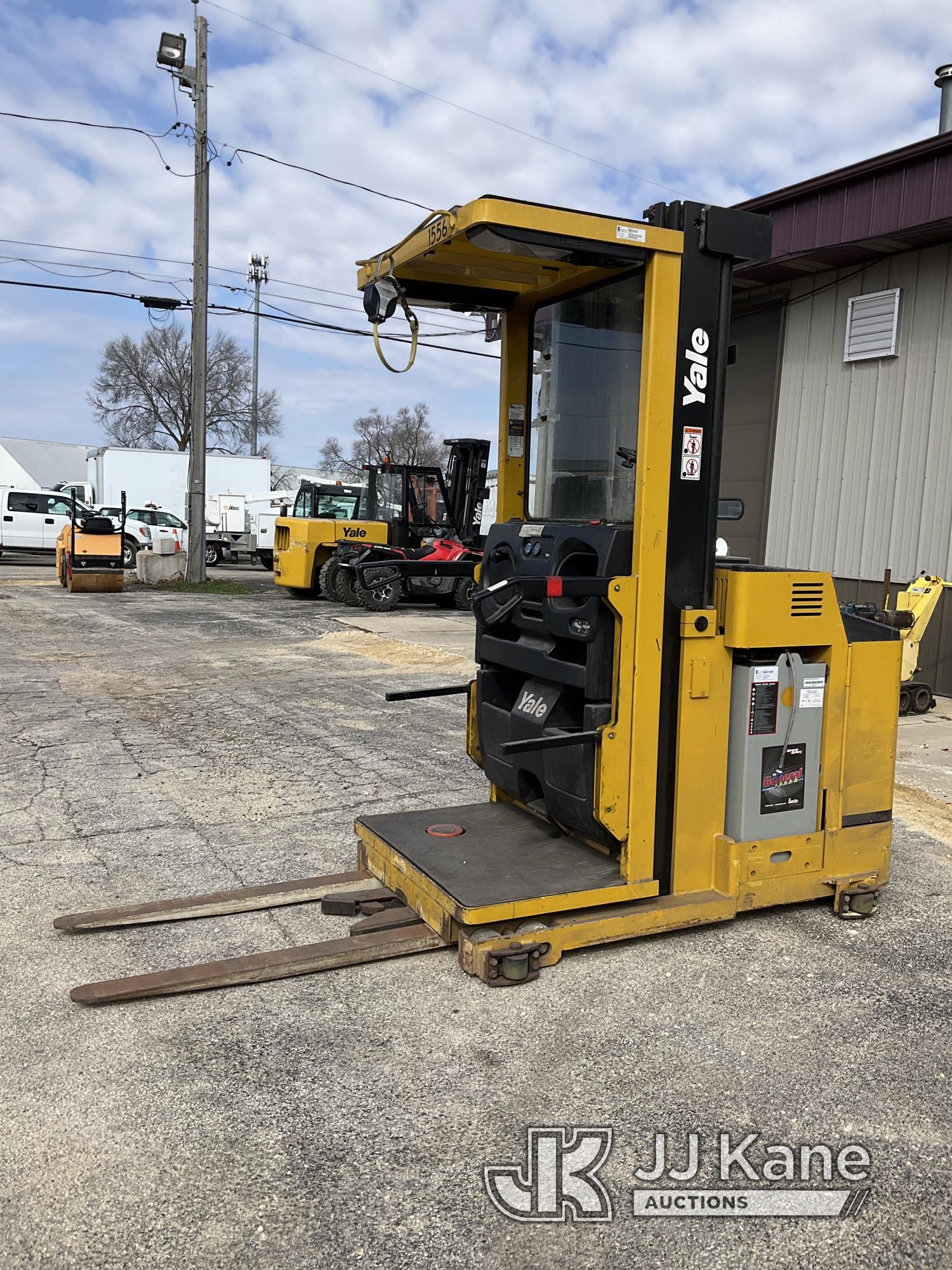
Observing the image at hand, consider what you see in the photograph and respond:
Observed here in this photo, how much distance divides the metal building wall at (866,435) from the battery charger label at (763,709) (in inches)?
265

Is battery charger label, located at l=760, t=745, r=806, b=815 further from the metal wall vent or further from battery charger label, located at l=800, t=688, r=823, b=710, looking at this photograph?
the metal wall vent

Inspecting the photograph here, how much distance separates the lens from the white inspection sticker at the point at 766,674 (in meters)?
3.92

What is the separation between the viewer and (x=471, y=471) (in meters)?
17.4

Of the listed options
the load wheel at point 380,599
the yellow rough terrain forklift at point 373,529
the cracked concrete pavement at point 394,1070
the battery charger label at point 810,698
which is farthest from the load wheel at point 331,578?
the battery charger label at point 810,698

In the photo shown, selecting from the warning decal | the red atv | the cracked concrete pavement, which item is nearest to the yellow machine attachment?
the red atv

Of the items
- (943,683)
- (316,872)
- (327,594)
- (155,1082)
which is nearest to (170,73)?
(327,594)

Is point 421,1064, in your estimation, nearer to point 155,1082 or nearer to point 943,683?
point 155,1082

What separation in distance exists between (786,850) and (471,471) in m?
13.9

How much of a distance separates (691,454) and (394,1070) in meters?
2.33

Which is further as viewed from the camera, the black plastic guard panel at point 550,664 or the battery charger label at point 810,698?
the battery charger label at point 810,698

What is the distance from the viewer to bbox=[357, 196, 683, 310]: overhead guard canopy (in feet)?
11.1

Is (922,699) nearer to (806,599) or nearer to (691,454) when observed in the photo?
(806,599)

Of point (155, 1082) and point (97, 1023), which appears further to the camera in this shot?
point (97, 1023)

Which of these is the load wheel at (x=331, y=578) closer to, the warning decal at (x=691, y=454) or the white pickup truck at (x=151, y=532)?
the white pickup truck at (x=151, y=532)
